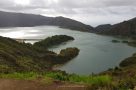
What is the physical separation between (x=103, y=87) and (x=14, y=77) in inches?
196

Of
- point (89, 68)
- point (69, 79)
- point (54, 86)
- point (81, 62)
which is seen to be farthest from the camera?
point (81, 62)

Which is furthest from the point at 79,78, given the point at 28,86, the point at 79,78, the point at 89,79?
the point at 28,86

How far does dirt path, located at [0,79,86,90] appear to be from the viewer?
13996 mm

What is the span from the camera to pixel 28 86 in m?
14.5

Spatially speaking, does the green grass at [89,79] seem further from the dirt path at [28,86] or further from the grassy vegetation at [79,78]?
the dirt path at [28,86]

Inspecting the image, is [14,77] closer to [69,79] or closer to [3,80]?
[3,80]

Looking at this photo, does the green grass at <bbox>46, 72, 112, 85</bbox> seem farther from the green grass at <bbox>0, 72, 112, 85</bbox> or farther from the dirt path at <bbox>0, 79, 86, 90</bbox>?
the dirt path at <bbox>0, 79, 86, 90</bbox>

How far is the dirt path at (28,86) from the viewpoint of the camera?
1400 cm

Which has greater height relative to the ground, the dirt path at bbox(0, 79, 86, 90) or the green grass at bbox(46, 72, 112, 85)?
the green grass at bbox(46, 72, 112, 85)

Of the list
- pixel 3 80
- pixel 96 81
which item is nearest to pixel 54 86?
pixel 96 81

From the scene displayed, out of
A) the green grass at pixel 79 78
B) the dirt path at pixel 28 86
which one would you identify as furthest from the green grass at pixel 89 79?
the dirt path at pixel 28 86

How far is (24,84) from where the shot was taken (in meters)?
14.7

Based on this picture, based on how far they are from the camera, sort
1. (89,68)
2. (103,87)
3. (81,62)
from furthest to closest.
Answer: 1. (81,62)
2. (89,68)
3. (103,87)

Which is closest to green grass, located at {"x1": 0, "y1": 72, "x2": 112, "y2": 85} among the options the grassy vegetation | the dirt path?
the grassy vegetation
